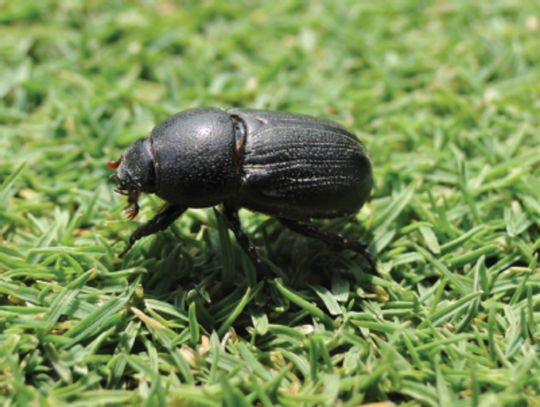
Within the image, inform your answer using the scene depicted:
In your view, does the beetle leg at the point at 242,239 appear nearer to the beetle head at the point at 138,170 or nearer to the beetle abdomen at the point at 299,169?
the beetle abdomen at the point at 299,169

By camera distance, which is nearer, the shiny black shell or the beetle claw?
the shiny black shell

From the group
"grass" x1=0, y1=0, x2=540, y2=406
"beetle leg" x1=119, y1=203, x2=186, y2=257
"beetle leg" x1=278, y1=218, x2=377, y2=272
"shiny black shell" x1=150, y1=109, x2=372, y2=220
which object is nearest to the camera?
"grass" x1=0, y1=0, x2=540, y2=406

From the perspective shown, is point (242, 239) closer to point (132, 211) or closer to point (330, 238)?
point (330, 238)

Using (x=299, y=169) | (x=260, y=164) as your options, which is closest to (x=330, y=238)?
(x=299, y=169)

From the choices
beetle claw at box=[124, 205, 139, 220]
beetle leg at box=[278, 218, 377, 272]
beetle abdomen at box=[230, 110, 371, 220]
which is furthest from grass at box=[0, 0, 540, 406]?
beetle abdomen at box=[230, 110, 371, 220]

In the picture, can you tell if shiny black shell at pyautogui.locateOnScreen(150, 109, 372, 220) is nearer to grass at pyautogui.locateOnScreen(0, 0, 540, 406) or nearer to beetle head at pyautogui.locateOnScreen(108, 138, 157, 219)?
beetle head at pyautogui.locateOnScreen(108, 138, 157, 219)

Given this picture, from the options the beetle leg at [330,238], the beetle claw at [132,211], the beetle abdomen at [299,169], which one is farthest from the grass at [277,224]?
the beetle abdomen at [299,169]
